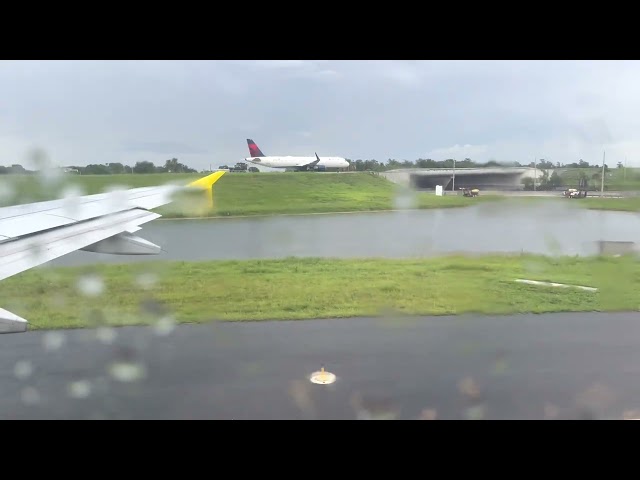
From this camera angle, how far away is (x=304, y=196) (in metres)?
6.61

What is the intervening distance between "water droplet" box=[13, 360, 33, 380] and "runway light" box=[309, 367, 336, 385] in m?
2.32

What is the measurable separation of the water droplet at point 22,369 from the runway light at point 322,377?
91.2 inches

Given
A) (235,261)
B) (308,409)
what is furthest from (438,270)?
(308,409)

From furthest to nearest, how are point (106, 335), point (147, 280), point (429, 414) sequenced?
point (147, 280)
point (106, 335)
point (429, 414)

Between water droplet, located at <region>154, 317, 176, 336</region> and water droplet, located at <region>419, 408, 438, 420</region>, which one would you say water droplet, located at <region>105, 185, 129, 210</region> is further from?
water droplet, located at <region>419, 408, 438, 420</region>

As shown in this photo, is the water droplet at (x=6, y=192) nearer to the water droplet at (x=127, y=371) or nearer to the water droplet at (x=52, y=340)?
the water droplet at (x=52, y=340)

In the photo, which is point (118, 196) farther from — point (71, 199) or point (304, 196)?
point (304, 196)

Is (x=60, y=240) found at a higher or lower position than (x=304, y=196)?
lower

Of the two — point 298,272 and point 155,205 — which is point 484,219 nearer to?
point 298,272

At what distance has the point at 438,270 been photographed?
6.30 meters

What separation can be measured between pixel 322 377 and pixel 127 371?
5.51 feet

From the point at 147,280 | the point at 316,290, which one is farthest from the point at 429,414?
the point at 147,280

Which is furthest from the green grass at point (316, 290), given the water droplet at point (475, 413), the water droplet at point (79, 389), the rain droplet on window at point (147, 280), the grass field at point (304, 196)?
the water droplet at point (475, 413)

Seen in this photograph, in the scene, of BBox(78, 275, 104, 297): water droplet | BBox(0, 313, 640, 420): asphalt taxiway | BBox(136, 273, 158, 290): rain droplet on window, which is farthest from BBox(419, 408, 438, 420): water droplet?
BBox(78, 275, 104, 297): water droplet
